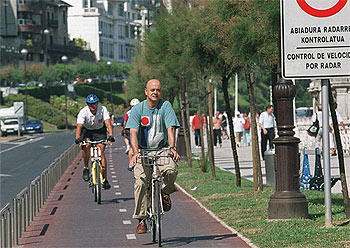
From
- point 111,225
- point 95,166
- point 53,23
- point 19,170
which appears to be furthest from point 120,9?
point 111,225

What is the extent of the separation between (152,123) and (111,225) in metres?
2.75

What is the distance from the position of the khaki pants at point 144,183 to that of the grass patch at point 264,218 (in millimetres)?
1193

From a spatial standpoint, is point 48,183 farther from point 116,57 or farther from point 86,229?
point 116,57

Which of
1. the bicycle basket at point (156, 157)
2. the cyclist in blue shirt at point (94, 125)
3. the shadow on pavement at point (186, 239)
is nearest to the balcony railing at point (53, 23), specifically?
the cyclist in blue shirt at point (94, 125)

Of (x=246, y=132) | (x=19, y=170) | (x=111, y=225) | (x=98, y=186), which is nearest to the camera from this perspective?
(x=111, y=225)

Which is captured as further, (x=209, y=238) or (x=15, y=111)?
(x=15, y=111)

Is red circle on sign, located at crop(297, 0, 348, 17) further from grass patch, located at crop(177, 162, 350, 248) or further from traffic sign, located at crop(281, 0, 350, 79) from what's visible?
grass patch, located at crop(177, 162, 350, 248)

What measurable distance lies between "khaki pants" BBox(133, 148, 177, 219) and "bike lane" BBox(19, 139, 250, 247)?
1.45 ft

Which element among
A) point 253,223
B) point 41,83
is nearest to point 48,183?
point 253,223

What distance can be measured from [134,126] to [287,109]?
8.78 ft

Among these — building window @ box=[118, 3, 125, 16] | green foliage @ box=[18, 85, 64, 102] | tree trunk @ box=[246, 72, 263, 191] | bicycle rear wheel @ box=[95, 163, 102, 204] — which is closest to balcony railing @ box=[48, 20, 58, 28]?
building window @ box=[118, 3, 125, 16]

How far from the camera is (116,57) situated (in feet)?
532

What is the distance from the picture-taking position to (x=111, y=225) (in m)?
13.2

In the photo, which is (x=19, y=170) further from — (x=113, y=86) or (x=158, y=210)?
(x=113, y=86)
